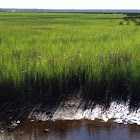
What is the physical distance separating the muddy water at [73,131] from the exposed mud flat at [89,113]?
0.14 metres

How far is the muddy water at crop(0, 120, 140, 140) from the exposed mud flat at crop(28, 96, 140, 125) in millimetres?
140

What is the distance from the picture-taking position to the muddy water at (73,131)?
3.81 metres

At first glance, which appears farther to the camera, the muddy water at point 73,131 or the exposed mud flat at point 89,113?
the exposed mud flat at point 89,113

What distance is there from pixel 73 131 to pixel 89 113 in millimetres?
628

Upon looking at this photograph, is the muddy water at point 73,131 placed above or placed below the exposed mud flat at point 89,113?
below

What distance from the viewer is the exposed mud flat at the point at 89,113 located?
14.3 ft

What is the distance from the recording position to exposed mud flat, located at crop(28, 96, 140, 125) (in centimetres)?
435

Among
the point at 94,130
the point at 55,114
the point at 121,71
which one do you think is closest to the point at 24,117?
the point at 55,114

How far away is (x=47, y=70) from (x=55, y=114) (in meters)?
1.09

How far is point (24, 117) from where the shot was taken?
4.46 m

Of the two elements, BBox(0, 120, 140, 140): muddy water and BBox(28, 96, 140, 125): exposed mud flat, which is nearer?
BBox(0, 120, 140, 140): muddy water

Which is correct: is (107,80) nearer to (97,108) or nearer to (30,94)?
(97,108)

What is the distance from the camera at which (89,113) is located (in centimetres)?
Result: 450

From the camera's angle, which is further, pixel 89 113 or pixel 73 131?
pixel 89 113
